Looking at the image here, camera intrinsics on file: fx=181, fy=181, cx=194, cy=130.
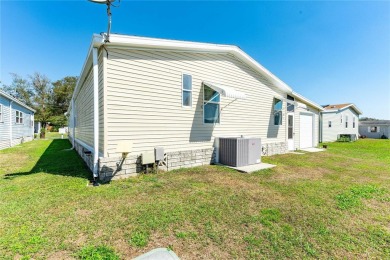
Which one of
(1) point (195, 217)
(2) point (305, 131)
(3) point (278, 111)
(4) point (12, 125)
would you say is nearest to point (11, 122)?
(4) point (12, 125)

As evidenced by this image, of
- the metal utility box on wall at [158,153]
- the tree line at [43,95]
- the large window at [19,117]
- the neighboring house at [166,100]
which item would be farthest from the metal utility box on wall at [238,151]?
the tree line at [43,95]

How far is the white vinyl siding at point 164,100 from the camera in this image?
5.22m

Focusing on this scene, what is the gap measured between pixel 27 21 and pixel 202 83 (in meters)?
11.6

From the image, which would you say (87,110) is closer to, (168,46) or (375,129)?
(168,46)

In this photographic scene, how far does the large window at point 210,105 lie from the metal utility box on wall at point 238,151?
0.90 m

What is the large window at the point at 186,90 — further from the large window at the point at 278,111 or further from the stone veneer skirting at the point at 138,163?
the large window at the point at 278,111

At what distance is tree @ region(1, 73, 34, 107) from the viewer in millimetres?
38875

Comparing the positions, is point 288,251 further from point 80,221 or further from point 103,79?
point 103,79

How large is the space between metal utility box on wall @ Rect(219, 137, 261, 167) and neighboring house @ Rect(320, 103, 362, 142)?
16295mm

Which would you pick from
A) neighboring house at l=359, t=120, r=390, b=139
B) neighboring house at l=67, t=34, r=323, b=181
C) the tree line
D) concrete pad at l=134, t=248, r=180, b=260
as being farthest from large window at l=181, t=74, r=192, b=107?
the tree line

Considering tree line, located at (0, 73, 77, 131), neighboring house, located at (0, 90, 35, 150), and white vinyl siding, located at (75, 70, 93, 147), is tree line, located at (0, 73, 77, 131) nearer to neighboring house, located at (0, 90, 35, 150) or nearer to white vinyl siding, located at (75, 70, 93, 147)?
neighboring house, located at (0, 90, 35, 150)

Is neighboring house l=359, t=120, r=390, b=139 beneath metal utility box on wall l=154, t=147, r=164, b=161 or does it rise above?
above

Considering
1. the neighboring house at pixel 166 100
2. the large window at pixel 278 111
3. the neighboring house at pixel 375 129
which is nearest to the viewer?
the neighboring house at pixel 166 100

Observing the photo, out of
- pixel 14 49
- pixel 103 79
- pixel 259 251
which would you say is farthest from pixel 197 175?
pixel 14 49
